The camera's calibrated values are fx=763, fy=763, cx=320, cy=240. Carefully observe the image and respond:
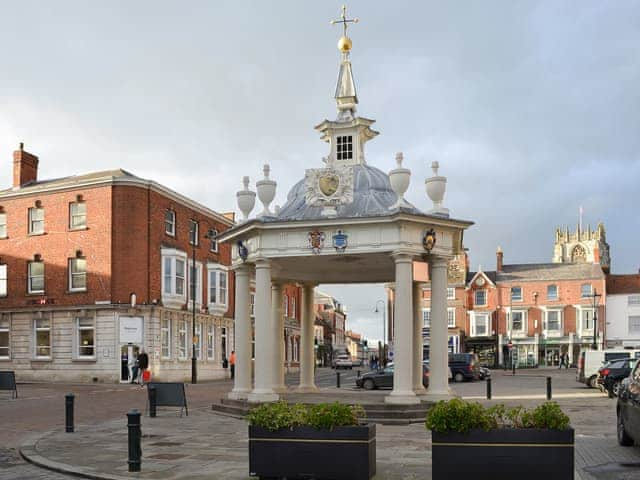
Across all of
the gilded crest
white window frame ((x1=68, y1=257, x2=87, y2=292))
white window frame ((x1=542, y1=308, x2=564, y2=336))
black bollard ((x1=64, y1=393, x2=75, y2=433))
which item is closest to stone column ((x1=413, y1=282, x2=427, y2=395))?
the gilded crest

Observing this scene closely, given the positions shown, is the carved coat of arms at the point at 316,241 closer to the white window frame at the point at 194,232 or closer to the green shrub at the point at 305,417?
the green shrub at the point at 305,417

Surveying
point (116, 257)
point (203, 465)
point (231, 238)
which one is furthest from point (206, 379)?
point (203, 465)

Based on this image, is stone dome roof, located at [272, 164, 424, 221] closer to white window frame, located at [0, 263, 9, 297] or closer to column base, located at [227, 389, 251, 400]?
column base, located at [227, 389, 251, 400]

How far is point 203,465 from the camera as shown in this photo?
11.8m

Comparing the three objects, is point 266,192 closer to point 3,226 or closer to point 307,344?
point 307,344

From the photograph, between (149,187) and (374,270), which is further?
(149,187)

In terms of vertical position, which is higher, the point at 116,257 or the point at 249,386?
the point at 116,257

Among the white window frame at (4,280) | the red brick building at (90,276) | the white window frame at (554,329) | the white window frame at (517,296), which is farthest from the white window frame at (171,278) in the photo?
the white window frame at (554,329)

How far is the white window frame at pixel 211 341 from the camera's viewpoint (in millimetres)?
49625

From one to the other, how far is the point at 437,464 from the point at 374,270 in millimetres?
13562

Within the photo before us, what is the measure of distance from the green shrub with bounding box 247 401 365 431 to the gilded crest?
930cm

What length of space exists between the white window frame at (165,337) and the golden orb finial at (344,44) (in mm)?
24318

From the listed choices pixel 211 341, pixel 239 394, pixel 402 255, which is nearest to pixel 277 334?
pixel 239 394

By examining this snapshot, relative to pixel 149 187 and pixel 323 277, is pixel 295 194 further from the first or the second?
pixel 149 187
